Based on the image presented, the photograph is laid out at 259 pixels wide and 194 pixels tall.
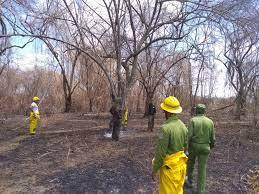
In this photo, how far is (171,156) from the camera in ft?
15.2

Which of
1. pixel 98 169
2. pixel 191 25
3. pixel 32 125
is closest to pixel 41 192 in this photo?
pixel 98 169

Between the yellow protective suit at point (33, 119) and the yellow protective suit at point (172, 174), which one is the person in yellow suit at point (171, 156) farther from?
the yellow protective suit at point (33, 119)

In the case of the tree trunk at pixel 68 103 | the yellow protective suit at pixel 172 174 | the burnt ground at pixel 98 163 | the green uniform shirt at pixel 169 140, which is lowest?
the burnt ground at pixel 98 163

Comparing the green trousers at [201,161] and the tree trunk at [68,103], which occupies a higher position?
the tree trunk at [68,103]

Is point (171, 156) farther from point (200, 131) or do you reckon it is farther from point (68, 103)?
point (68, 103)

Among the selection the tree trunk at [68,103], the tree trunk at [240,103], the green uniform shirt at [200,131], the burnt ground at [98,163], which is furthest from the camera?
the tree trunk at [68,103]

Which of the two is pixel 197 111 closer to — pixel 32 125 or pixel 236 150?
pixel 236 150

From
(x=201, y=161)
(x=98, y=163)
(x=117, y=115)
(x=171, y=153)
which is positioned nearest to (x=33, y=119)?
(x=117, y=115)

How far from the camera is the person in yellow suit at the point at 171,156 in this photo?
4.55m

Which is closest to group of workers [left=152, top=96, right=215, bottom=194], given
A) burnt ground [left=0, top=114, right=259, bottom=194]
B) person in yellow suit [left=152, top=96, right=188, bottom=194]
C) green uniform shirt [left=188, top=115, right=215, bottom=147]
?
person in yellow suit [left=152, top=96, right=188, bottom=194]

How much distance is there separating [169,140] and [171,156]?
225 millimetres

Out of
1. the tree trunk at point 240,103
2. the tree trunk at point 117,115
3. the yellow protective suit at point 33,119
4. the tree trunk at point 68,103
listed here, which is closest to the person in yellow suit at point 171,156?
the tree trunk at point 117,115

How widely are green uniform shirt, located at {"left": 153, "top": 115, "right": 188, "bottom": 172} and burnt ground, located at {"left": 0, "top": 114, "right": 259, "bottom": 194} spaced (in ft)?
7.46

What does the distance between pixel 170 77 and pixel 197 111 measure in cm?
2009
